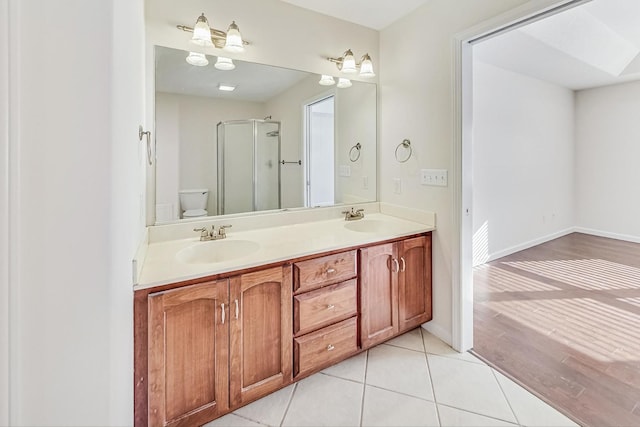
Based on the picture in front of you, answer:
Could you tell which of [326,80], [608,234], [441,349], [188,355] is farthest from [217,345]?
[608,234]

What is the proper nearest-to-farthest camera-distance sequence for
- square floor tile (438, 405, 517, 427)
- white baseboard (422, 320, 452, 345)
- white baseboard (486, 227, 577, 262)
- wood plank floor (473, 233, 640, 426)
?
square floor tile (438, 405, 517, 427) < wood plank floor (473, 233, 640, 426) < white baseboard (422, 320, 452, 345) < white baseboard (486, 227, 577, 262)

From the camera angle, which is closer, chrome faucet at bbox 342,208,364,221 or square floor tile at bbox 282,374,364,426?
square floor tile at bbox 282,374,364,426

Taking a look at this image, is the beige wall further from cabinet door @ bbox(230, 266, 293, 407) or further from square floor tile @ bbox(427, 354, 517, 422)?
cabinet door @ bbox(230, 266, 293, 407)

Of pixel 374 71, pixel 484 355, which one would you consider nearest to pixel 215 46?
pixel 374 71

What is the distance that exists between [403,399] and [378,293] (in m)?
0.58

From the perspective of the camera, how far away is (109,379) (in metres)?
0.85

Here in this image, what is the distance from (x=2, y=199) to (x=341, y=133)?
2.11 m

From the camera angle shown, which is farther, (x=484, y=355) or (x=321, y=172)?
(x=321, y=172)

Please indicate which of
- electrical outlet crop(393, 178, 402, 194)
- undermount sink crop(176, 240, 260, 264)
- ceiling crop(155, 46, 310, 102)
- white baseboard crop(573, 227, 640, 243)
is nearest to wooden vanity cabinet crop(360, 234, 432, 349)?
electrical outlet crop(393, 178, 402, 194)

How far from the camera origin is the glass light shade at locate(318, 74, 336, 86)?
2297 millimetres

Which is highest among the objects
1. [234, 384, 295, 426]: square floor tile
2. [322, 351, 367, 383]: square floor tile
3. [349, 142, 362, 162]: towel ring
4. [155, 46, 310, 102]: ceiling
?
[155, 46, 310, 102]: ceiling

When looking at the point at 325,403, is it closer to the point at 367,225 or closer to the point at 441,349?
the point at 441,349

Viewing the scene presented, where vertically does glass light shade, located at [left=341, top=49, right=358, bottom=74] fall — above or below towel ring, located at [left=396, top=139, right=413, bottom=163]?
above

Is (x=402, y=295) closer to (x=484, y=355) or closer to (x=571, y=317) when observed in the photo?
(x=484, y=355)
